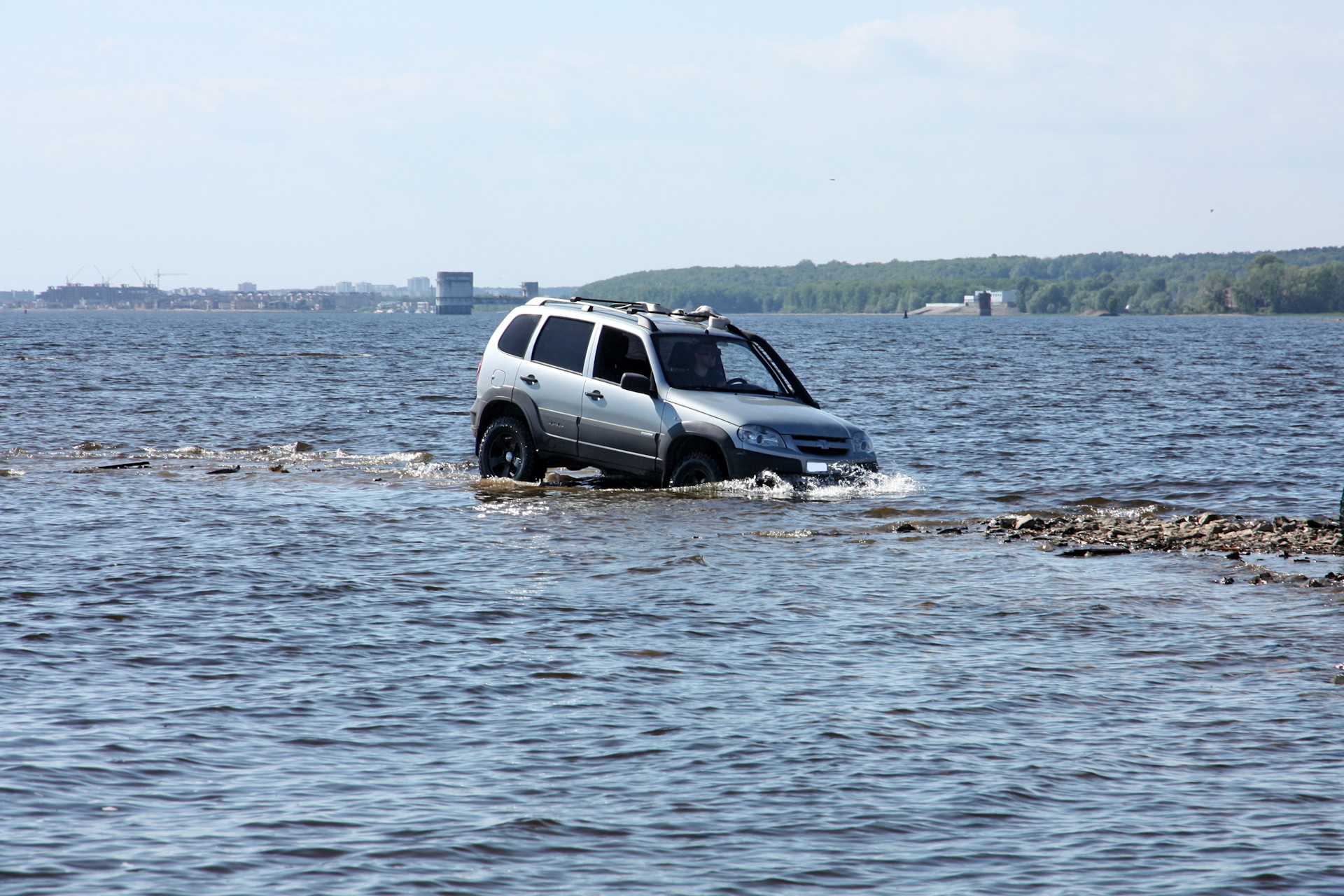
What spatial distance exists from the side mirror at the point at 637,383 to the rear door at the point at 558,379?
2.39 feet

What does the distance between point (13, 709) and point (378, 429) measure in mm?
17520

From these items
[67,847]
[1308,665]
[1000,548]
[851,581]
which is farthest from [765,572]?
[67,847]

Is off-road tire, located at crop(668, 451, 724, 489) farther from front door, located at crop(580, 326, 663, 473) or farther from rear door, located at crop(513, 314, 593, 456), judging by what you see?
rear door, located at crop(513, 314, 593, 456)

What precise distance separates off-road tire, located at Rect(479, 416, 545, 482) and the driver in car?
2.08 m

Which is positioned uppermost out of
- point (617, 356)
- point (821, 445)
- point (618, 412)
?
point (617, 356)

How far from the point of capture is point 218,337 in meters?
87.1

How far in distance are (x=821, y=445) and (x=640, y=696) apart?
24.4ft

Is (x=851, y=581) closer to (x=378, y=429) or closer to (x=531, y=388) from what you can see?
(x=531, y=388)

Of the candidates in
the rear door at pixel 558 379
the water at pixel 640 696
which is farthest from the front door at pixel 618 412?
the water at pixel 640 696

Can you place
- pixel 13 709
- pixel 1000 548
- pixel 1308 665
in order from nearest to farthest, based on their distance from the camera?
1. pixel 13 709
2. pixel 1308 665
3. pixel 1000 548

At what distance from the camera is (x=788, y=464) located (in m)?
13.4

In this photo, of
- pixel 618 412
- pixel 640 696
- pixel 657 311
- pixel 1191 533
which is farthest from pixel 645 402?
pixel 640 696

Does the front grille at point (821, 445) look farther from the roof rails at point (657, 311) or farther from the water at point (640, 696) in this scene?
the roof rails at point (657, 311)

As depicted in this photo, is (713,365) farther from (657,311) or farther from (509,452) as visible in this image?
(509,452)
